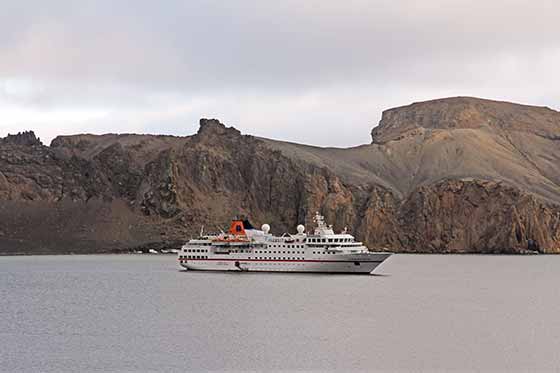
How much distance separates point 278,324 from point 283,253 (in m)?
38.3

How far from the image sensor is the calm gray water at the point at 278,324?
41.6 meters

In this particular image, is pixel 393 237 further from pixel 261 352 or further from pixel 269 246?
pixel 261 352

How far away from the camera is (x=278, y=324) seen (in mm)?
53469

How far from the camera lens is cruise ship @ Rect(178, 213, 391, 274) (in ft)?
294

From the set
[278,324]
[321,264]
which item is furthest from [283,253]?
[278,324]

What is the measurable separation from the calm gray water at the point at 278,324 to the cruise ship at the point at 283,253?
2.10 m

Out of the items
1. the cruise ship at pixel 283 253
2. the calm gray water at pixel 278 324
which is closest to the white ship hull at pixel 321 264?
the cruise ship at pixel 283 253

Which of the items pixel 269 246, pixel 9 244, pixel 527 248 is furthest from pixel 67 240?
pixel 269 246

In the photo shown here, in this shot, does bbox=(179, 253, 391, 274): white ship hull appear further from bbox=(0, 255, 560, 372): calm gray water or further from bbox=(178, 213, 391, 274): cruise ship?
bbox=(0, 255, 560, 372): calm gray water

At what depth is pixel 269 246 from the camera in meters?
93.4

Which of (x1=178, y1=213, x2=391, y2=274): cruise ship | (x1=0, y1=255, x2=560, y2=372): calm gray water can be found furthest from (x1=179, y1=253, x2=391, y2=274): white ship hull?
(x1=0, y1=255, x2=560, y2=372): calm gray water

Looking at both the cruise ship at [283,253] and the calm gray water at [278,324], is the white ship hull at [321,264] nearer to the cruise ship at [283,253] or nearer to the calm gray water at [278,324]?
the cruise ship at [283,253]

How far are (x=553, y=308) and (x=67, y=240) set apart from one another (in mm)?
136156

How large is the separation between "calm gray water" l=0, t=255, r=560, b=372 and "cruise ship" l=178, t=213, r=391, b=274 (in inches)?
82.7
